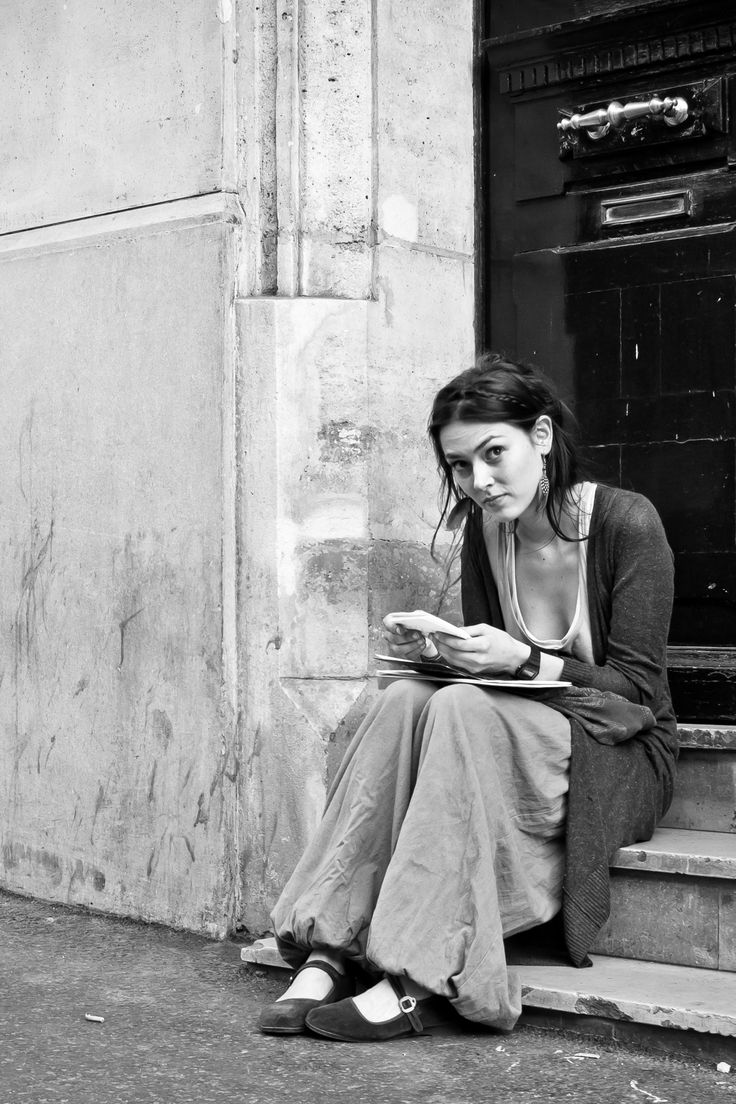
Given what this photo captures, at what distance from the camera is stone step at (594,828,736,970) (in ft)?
9.86

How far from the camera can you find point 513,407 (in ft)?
10.6

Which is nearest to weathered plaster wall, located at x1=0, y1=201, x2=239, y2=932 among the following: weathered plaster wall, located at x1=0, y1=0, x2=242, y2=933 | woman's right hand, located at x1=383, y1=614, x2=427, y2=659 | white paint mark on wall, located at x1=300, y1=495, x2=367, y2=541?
weathered plaster wall, located at x1=0, y1=0, x2=242, y2=933

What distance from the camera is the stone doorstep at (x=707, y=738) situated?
342cm

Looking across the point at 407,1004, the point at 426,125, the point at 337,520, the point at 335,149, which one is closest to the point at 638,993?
the point at 407,1004

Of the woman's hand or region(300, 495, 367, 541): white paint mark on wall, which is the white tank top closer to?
the woman's hand

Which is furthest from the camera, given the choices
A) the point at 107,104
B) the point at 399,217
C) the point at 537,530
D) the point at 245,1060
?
the point at 107,104

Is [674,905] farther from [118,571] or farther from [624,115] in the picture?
Answer: [624,115]

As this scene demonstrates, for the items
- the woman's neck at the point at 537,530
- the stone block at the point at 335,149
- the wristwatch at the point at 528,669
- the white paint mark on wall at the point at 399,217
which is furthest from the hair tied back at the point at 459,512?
the white paint mark on wall at the point at 399,217

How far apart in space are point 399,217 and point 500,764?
5.93 ft

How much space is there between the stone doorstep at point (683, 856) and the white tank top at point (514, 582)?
448mm

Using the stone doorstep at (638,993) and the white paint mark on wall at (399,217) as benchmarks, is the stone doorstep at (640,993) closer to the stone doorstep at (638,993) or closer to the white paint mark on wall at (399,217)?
the stone doorstep at (638,993)

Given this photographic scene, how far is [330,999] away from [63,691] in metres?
1.66

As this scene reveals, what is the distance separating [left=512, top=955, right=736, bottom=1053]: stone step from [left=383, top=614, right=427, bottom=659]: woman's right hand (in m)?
0.72

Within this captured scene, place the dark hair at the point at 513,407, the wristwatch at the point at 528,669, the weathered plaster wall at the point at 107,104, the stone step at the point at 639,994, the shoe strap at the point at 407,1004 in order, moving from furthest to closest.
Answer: the weathered plaster wall at the point at 107,104 < the dark hair at the point at 513,407 < the wristwatch at the point at 528,669 < the shoe strap at the point at 407,1004 < the stone step at the point at 639,994
